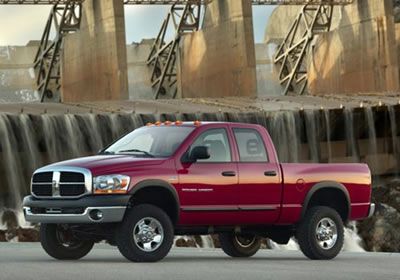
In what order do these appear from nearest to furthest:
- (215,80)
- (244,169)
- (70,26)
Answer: (244,169), (215,80), (70,26)

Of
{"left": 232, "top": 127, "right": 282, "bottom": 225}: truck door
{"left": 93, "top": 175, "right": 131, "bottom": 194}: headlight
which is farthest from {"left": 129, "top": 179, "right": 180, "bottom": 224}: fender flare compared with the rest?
{"left": 232, "top": 127, "right": 282, "bottom": 225}: truck door

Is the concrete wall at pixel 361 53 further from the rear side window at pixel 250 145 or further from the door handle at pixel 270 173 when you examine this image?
the door handle at pixel 270 173

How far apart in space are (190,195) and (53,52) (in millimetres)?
52746

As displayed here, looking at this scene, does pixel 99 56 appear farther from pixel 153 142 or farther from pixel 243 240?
pixel 153 142

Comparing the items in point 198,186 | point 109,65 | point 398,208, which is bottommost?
point 398,208

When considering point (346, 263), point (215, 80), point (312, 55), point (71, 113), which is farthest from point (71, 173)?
point (312, 55)

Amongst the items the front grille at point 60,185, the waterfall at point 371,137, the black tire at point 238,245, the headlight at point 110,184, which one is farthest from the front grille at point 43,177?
the waterfall at point 371,137

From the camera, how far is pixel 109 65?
53469 mm

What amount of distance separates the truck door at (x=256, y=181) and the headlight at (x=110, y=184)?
184cm

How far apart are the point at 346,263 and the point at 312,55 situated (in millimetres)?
52548

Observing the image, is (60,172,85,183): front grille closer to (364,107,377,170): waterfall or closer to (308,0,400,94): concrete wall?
(364,107,377,170): waterfall

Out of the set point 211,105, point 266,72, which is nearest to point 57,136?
point 211,105

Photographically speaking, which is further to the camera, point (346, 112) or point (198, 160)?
point (346, 112)

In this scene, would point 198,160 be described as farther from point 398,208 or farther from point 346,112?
point 346,112
